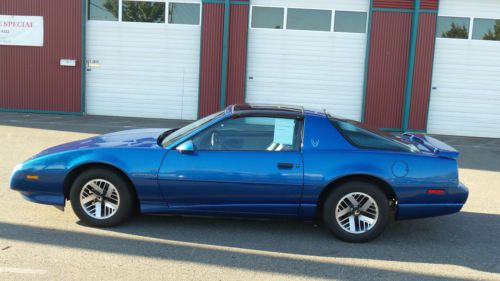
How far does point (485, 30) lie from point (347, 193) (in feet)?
41.5

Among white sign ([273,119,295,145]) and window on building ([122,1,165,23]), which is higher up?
window on building ([122,1,165,23])

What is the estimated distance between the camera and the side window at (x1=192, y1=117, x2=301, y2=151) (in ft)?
16.4

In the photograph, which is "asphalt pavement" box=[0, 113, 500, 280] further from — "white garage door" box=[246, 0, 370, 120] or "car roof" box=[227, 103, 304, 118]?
"white garage door" box=[246, 0, 370, 120]

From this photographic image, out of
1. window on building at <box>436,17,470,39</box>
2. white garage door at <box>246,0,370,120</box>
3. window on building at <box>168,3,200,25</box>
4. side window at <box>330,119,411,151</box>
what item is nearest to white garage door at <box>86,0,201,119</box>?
window on building at <box>168,3,200,25</box>

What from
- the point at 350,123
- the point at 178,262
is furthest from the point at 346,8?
the point at 178,262

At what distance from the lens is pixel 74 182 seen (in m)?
5.01

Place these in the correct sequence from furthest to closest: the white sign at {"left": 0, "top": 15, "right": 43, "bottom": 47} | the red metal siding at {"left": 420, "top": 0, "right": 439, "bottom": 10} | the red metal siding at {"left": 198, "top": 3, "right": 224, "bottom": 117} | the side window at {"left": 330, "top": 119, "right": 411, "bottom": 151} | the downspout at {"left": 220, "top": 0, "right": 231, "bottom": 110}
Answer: the white sign at {"left": 0, "top": 15, "right": 43, "bottom": 47} → the red metal siding at {"left": 198, "top": 3, "right": 224, "bottom": 117} → the downspout at {"left": 220, "top": 0, "right": 231, "bottom": 110} → the red metal siding at {"left": 420, "top": 0, "right": 439, "bottom": 10} → the side window at {"left": 330, "top": 119, "right": 411, "bottom": 151}

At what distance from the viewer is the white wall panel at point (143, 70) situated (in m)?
15.9

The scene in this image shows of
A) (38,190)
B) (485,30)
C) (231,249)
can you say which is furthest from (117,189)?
(485,30)

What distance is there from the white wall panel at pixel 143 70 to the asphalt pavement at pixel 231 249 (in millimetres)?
10024

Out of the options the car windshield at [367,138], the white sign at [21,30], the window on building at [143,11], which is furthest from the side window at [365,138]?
the white sign at [21,30]

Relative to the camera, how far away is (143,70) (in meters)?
16.1

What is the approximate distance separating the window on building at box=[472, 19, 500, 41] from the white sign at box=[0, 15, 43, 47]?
13719 millimetres

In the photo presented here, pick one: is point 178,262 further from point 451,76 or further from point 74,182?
point 451,76
